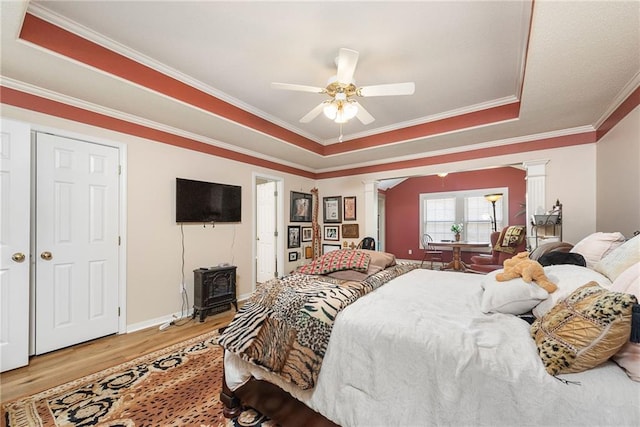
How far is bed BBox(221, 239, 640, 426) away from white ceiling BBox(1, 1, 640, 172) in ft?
5.05

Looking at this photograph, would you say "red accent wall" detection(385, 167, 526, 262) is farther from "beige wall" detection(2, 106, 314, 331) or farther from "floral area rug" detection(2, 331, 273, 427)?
"floral area rug" detection(2, 331, 273, 427)

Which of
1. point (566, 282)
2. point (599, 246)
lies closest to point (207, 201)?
point (566, 282)

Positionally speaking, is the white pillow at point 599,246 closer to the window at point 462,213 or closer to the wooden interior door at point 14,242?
the wooden interior door at point 14,242

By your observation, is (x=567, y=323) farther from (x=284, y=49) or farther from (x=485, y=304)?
(x=284, y=49)

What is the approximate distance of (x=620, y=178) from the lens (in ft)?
8.54

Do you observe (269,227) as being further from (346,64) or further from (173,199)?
(346,64)

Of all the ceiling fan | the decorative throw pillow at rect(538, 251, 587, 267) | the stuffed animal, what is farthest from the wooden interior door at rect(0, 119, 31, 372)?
the decorative throw pillow at rect(538, 251, 587, 267)

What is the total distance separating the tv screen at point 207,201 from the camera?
3467 mm

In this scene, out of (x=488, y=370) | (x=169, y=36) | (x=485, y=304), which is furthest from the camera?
(x=169, y=36)

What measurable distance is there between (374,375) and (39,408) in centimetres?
224

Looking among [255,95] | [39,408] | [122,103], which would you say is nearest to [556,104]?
[255,95]

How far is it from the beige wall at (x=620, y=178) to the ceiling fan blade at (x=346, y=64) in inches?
94.4

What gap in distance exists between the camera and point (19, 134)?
7.48 feet

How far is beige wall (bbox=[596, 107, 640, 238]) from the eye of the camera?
230cm
